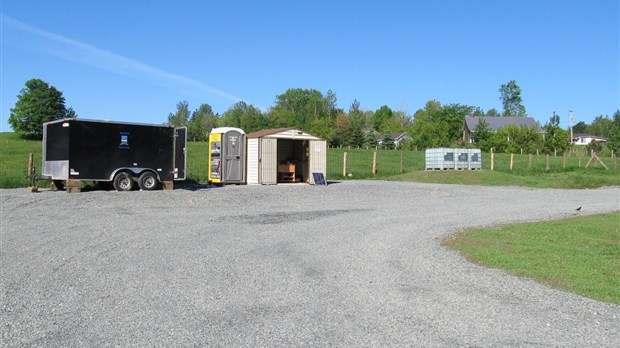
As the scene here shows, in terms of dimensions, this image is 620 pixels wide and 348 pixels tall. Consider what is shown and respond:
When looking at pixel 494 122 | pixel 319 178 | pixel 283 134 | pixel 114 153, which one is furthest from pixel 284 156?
pixel 494 122

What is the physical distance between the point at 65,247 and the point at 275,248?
11.8 ft

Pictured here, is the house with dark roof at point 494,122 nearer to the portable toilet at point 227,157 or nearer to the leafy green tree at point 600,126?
the leafy green tree at point 600,126

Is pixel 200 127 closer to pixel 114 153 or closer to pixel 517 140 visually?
pixel 517 140

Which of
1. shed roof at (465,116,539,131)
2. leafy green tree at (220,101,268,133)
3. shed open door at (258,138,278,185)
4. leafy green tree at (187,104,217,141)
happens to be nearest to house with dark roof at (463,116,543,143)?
shed roof at (465,116,539,131)

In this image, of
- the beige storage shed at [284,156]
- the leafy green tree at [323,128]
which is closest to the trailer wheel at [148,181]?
the beige storage shed at [284,156]

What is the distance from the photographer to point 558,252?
396 inches

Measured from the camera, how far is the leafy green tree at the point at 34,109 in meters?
80.4

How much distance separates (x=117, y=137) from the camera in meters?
21.1

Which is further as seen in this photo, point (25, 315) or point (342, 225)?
point (342, 225)

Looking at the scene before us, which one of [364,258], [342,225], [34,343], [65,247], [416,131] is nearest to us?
[34,343]

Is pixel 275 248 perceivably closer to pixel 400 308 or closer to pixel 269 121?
pixel 400 308

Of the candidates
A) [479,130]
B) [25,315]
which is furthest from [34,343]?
[479,130]

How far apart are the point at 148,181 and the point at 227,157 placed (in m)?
5.04

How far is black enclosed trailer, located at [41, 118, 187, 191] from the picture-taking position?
66.7 ft
